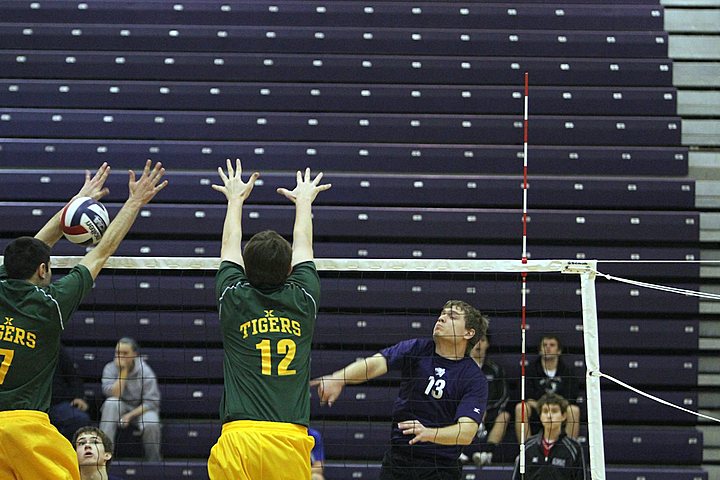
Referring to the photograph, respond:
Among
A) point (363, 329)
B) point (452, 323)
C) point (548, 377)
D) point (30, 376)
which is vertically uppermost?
point (452, 323)

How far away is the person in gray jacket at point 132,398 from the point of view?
950 cm

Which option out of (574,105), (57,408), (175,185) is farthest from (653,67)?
(57,408)

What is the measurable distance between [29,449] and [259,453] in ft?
4.19

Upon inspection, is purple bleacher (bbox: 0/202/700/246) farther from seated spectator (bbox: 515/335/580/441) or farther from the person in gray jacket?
the person in gray jacket

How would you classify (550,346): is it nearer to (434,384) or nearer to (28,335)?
(434,384)

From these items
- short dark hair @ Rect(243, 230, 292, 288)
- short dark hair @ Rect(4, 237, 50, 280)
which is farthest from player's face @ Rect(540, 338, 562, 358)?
short dark hair @ Rect(4, 237, 50, 280)

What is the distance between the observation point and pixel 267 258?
16.3 feet

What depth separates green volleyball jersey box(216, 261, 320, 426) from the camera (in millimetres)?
4944

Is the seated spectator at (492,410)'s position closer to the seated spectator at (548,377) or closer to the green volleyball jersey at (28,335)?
the seated spectator at (548,377)

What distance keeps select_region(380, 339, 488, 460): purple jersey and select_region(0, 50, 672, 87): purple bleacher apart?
5865 millimetres

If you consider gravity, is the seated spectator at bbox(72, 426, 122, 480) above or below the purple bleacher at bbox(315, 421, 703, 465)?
above

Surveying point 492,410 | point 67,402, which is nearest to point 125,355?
point 67,402

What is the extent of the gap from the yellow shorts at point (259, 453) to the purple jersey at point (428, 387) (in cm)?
172

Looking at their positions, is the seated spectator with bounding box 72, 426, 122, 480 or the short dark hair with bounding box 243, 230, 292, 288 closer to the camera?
the short dark hair with bounding box 243, 230, 292, 288
